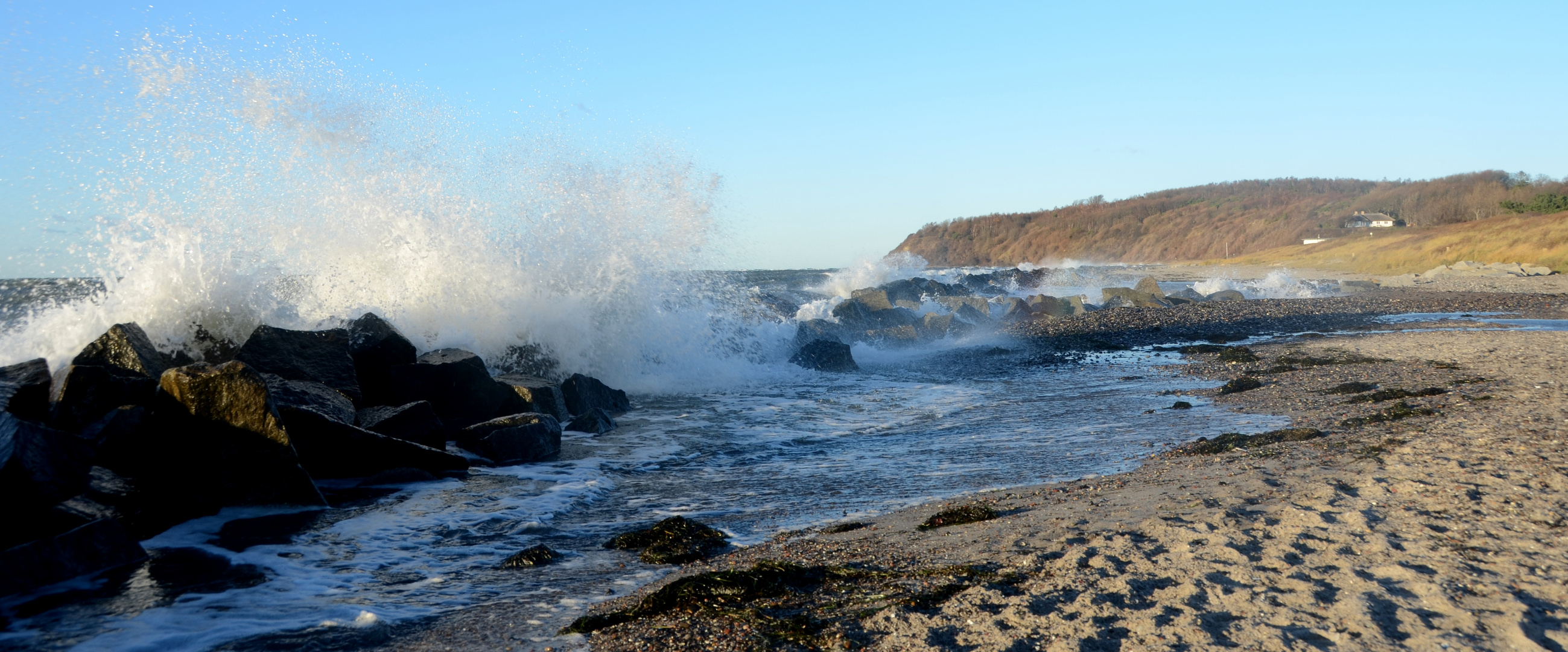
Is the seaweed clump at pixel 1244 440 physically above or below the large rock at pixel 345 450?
below

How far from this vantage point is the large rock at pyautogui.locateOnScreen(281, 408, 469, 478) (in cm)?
556

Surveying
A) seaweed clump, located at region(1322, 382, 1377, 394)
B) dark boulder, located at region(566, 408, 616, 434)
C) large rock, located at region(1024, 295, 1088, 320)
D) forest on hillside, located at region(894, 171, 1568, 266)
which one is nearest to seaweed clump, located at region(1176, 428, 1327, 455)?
seaweed clump, located at region(1322, 382, 1377, 394)

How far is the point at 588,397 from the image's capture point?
29.3 ft

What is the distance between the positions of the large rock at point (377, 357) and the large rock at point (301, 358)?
0.42m

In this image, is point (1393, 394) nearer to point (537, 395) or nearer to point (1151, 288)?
point (537, 395)

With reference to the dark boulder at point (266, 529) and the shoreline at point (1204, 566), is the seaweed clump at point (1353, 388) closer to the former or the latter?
the shoreline at point (1204, 566)

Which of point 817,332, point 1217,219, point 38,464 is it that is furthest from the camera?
point 1217,219

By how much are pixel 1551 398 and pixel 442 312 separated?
34.4 feet

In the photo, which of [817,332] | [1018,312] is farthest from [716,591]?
[1018,312]

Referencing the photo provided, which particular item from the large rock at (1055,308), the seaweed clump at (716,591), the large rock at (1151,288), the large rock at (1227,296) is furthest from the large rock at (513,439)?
the large rock at (1227,296)

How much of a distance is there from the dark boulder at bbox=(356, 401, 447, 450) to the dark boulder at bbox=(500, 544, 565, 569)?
91.9 inches

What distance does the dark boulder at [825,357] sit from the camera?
1309 cm

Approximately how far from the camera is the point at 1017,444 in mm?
6719

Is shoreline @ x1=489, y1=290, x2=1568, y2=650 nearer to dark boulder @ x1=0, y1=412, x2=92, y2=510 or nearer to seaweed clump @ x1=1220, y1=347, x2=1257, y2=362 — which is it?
dark boulder @ x1=0, y1=412, x2=92, y2=510
